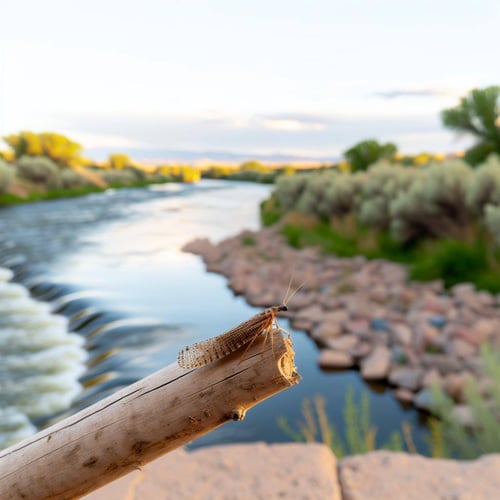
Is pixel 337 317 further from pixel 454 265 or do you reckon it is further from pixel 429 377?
pixel 454 265

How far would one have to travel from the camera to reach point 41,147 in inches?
1549

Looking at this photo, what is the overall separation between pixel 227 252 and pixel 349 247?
2529 mm

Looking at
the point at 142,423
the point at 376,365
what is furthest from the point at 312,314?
the point at 142,423

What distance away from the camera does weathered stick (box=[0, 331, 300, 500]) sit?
0.84m

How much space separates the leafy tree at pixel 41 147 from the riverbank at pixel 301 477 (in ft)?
132

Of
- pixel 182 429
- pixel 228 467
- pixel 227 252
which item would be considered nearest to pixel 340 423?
pixel 228 467

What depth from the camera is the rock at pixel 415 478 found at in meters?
1.91

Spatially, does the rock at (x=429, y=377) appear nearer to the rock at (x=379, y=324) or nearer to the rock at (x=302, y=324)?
the rock at (x=379, y=324)

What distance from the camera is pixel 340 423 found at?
3.91 metres

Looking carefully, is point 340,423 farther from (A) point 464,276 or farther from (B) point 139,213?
(B) point 139,213

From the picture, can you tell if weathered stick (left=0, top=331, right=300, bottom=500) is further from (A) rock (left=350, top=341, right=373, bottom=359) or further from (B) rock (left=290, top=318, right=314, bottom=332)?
(B) rock (left=290, top=318, right=314, bottom=332)

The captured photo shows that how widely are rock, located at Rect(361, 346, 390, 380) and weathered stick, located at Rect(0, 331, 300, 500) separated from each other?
13.0ft

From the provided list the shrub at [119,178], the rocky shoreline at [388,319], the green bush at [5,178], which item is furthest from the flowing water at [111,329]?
the shrub at [119,178]

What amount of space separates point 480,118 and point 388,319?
327 inches
